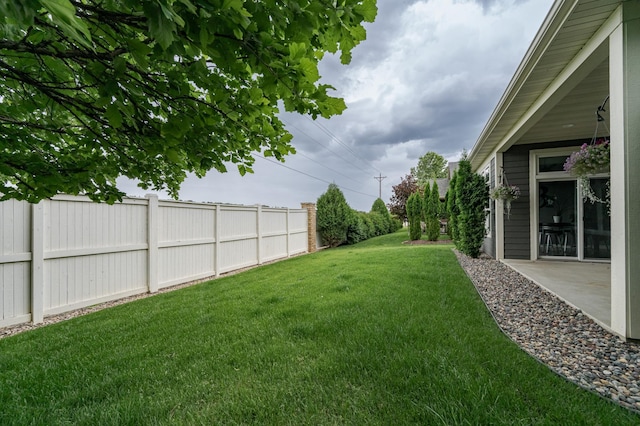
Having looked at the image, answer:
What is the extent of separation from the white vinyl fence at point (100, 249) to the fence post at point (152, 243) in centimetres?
2

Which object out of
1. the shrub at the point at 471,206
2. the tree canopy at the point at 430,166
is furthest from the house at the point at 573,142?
the tree canopy at the point at 430,166

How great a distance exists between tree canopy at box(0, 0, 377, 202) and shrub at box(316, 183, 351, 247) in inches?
426

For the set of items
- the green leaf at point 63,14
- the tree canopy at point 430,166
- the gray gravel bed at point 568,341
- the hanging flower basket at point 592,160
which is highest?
the tree canopy at point 430,166

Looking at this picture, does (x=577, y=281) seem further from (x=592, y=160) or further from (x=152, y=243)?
(x=152, y=243)

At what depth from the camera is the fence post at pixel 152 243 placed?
540cm

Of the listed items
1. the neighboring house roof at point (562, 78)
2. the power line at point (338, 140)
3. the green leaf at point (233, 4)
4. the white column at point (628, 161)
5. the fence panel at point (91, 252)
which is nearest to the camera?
the green leaf at point (233, 4)

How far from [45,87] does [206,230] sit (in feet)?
18.6

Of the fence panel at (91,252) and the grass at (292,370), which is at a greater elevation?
the fence panel at (91,252)

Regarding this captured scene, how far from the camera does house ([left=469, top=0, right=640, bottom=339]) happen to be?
259 cm

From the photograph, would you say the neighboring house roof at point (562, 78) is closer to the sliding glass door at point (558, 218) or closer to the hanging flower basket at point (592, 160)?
the hanging flower basket at point (592, 160)

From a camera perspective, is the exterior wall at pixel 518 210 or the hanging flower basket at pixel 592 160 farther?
the exterior wall at pixel 518 210

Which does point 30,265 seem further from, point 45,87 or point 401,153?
point 401,153

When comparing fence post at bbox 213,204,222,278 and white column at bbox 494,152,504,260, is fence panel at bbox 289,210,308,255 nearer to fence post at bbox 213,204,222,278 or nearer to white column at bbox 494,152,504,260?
fence post at bbox 213,204,222,278

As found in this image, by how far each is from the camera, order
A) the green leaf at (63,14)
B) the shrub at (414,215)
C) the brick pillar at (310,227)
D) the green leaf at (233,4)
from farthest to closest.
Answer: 1. the shrub at (414,215)
2. the brick pillar at (310,227)
3. the green leaf at (233,4)
4. the green leaf at (63,14)
